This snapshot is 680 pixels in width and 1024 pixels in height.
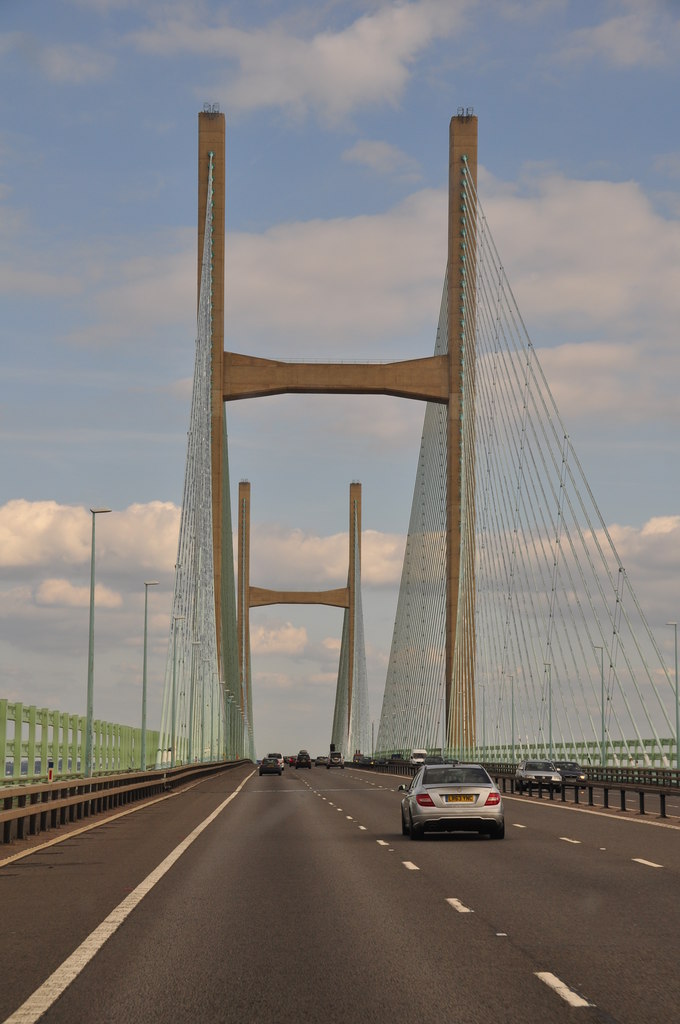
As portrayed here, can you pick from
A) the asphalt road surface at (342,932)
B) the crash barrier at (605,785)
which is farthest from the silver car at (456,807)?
the crash barrier at (605,785)

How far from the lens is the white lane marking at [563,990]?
911 centimetres

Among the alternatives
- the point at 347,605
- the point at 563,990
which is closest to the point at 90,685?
the point at 563,990

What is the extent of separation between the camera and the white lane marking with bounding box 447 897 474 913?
557 inches

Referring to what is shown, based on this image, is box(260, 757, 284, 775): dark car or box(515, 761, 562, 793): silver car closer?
box(515, 761, 562, 793): silver car

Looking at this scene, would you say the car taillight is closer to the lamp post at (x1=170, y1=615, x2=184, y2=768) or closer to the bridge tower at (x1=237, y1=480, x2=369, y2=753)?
the lamp post at (x1=170, y1=615, x2=184, y2=768)

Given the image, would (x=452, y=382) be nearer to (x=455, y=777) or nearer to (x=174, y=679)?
(x=174, y=679)

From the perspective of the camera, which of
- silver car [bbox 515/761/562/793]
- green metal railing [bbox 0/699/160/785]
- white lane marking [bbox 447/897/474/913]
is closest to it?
white lane marking [bbox 447/897/474/913]

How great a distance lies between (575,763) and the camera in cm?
6122

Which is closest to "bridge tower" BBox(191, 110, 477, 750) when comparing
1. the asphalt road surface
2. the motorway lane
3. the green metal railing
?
the green metal railing

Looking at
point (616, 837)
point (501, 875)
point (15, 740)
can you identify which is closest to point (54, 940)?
point (501, 875)

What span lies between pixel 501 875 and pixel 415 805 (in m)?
7.29

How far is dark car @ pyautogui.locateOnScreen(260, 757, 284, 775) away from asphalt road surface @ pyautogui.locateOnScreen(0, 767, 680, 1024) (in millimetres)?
69727

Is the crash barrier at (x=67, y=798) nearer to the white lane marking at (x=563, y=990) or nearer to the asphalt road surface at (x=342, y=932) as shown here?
the asphalt road surface at (x=342, y=932)

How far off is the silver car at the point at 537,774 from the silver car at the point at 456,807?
26.7m
